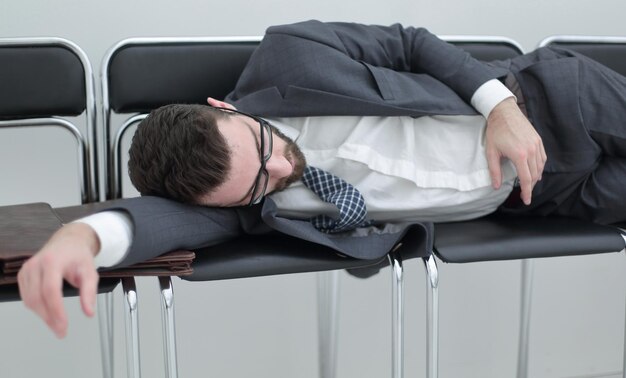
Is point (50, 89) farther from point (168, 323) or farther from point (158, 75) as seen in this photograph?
point (168, 323)

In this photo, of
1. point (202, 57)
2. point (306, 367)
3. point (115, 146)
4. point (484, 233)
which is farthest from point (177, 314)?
point (484, 233)

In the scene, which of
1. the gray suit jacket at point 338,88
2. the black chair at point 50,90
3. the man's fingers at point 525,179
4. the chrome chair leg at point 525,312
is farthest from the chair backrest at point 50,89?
the chrome chair leg at point 525,312

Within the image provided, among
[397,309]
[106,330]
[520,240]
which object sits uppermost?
[520,240]

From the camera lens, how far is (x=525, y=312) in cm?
185

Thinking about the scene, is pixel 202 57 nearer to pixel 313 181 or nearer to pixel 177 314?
pixel 313 181

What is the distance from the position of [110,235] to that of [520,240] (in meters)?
0.62

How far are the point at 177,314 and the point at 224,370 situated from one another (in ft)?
0.61

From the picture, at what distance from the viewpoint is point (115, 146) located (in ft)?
4.93

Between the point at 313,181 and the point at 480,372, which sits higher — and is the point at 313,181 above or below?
above

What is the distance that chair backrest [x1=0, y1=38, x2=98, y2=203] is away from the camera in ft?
4.81

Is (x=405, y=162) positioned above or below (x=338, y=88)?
below

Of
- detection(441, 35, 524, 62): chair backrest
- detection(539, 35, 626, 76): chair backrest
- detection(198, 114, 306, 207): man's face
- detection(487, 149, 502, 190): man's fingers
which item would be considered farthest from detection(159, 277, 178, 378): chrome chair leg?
detection(539, 35, 626, 76): chair backrest

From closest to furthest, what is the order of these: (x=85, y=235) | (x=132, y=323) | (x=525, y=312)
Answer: (x=85, y=235)
(x=132, y=323)
(x=525, y=312)

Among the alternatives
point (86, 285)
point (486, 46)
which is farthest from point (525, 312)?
point (86, 285)
